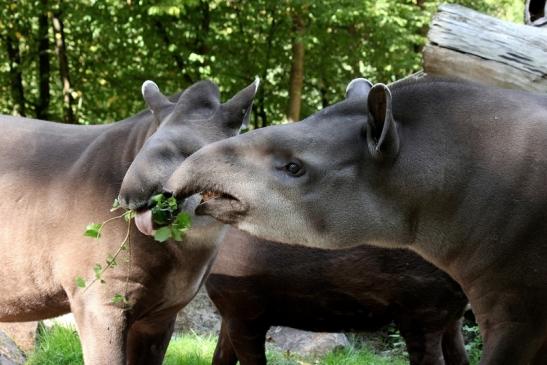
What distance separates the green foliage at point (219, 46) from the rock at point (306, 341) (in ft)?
19.3

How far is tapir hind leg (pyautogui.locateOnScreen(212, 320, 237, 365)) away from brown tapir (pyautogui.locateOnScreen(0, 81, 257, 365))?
3.44 ft

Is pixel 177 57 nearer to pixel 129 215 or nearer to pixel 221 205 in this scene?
pixel 129 215

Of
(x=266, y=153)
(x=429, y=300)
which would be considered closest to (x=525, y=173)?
(x=266, y=153)

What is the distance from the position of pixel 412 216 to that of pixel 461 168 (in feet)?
0.91

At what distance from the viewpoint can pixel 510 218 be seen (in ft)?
11.3

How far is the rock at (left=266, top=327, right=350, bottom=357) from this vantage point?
26.9ft

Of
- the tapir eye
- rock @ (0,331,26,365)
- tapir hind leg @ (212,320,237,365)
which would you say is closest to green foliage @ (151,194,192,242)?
the tapir eye

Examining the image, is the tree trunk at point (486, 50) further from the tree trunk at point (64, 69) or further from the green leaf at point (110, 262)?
the tree trunk at point (64, 69)

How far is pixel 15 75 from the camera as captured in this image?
16844 mm

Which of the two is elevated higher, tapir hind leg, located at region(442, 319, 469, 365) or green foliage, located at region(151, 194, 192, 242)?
green foliage, located at region(151, 194, 192, 242)

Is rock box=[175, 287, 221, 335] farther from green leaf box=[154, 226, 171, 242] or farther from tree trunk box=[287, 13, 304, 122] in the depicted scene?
tree trunk box=[287, 13, 304, 122]

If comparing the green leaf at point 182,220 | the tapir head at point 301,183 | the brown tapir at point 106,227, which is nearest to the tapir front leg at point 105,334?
the brown tapir at point 106,227

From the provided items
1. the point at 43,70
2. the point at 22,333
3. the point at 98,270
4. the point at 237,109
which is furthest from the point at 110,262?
the point at 43,70

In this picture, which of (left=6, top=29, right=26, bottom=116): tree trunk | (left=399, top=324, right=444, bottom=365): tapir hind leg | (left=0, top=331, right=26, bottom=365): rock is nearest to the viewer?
(left=399, top=324, right=444, bottom=365): tapir hind leg
